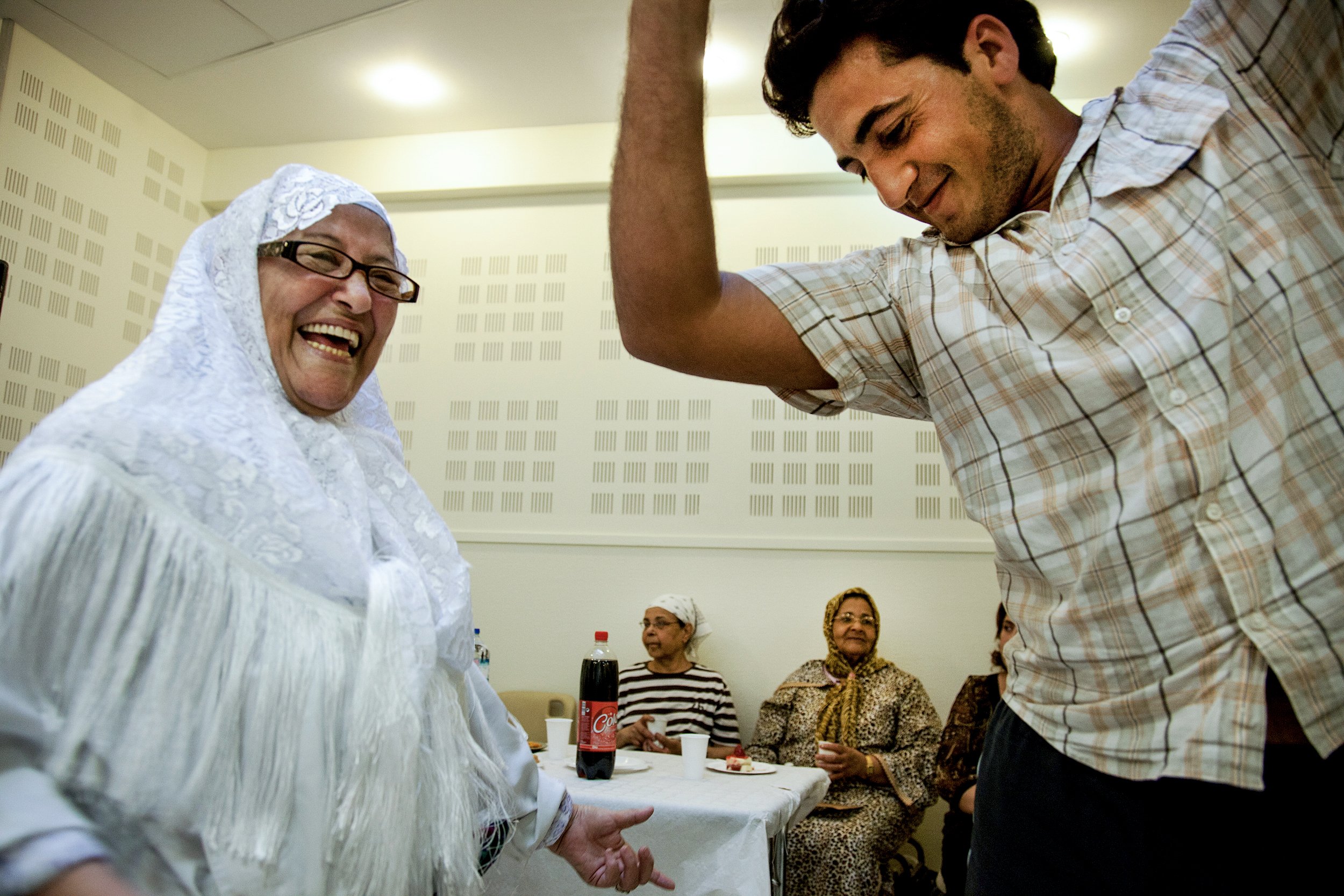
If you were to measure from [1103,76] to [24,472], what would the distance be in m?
4.96

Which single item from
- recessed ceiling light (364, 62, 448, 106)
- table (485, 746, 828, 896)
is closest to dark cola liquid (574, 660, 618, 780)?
table (485, 746, 828, 896)

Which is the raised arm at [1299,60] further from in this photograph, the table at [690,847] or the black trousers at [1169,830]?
the table at [690,847]

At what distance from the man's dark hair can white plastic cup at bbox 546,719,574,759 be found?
6.85 ft

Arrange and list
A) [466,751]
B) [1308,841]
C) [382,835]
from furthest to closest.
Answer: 1. [466,751]
2. [382,835]
3. [1308,841]

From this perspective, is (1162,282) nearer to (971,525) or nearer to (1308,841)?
(1308,841)

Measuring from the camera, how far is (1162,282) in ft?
2.47

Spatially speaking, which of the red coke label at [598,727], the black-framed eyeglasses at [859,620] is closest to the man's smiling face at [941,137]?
the red coke label at [598,727]

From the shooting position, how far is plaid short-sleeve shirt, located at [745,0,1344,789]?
0.68 metres

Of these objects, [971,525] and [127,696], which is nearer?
[127,696]

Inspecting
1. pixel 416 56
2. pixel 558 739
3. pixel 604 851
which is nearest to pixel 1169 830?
pixel 604 851

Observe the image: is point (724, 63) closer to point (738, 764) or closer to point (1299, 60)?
point (738, 764)

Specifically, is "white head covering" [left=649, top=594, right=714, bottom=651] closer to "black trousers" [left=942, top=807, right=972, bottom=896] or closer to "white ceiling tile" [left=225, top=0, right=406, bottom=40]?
"black trousers" [left=942, top=807, right=972, bottom=896]

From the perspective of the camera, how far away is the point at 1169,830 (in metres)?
0.69

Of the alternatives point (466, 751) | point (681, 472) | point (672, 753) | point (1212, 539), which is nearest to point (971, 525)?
point (681, 472)
